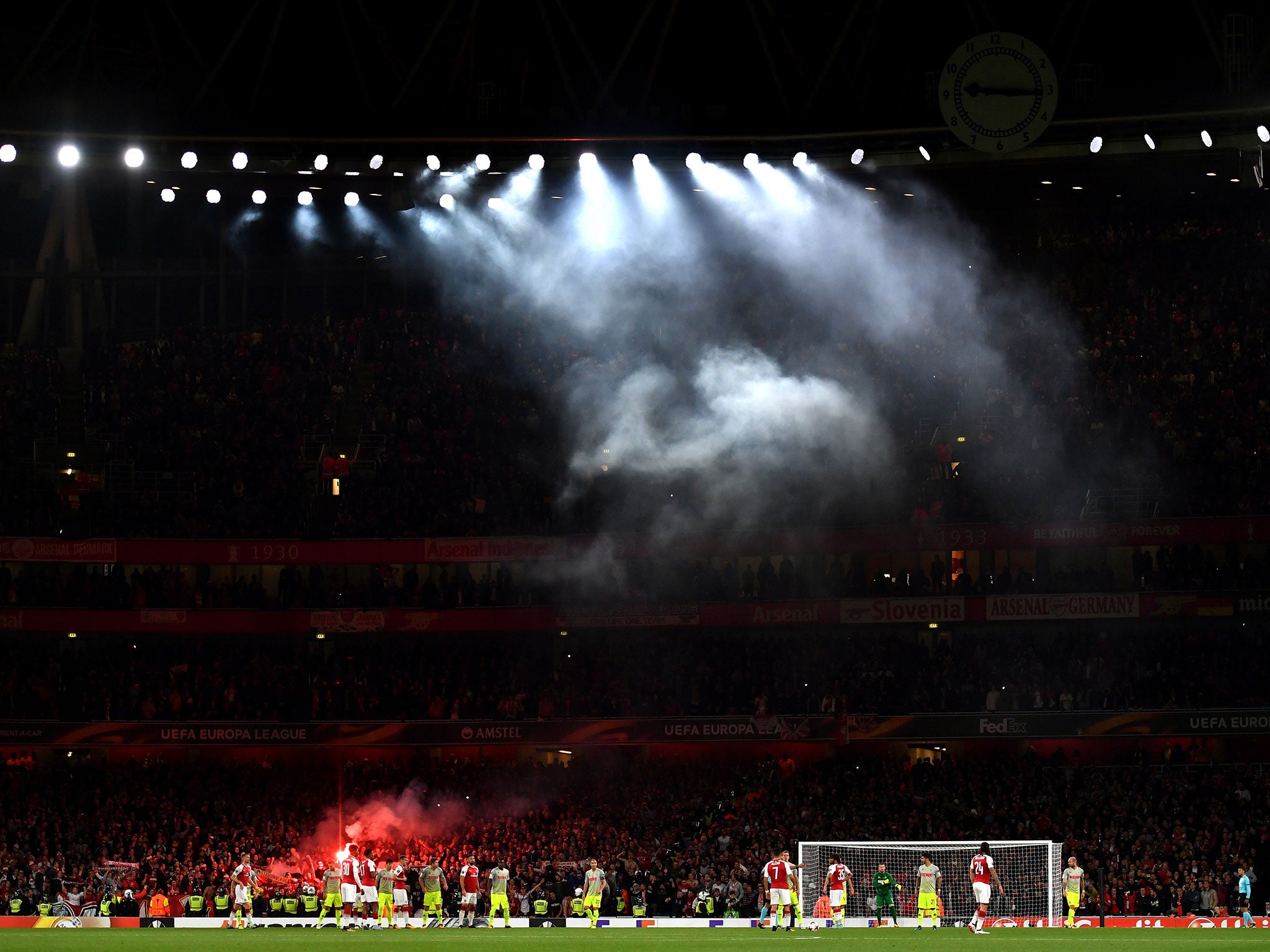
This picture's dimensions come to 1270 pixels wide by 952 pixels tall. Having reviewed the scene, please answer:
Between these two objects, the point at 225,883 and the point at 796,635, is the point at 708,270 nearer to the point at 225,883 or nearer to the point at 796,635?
the point at 796,635

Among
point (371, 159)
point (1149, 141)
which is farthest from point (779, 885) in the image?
point (371, 159)

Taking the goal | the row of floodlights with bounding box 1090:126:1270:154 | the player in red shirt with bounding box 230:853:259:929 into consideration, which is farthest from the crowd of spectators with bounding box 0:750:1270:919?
the row of floodlights with bounding box 1090:126:1270:154

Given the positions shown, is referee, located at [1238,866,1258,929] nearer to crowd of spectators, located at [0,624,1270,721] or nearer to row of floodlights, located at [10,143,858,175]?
crowd of spectators, located at [0,624,1270,721]

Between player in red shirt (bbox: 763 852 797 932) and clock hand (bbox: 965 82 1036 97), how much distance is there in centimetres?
1340

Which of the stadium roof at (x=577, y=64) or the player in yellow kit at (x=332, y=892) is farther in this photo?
the player in yellow kit at (x=332, y=892)

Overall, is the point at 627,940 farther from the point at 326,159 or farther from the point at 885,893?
the point at 326,159

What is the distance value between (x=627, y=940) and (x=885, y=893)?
9252 millimetres

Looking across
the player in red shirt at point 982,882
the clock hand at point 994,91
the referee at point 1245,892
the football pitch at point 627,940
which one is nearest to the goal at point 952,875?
the player in red shirt at point 982,882

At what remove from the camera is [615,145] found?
27.3 m

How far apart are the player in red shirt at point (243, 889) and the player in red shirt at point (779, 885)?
32.9 ft

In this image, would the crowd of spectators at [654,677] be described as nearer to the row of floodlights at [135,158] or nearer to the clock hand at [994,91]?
the row of floodlights at [135,158]

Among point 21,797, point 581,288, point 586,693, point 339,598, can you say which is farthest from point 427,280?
point 21,797

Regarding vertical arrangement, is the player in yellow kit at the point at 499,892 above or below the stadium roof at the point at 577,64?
below

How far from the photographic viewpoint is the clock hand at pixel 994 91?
78.2 ft
